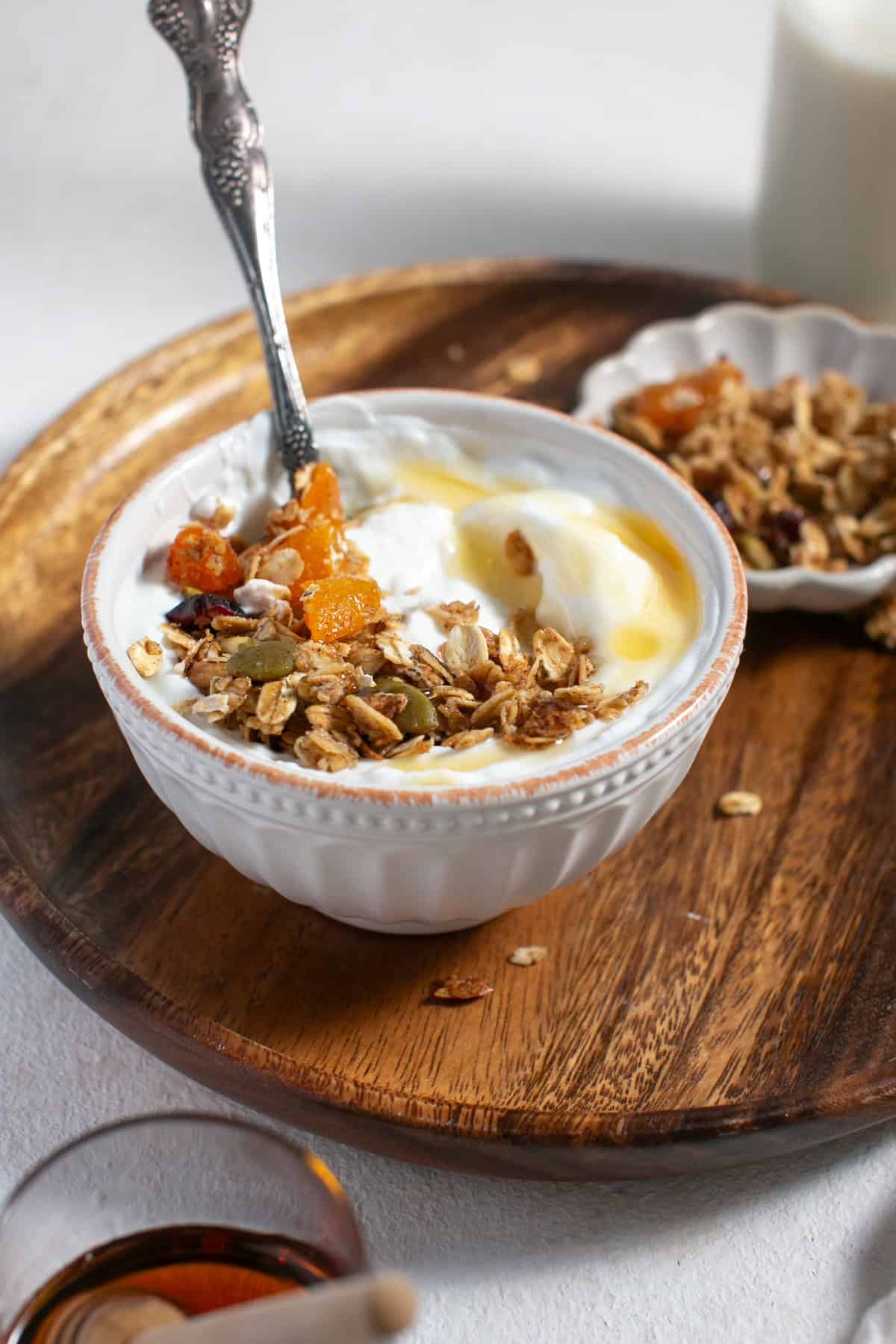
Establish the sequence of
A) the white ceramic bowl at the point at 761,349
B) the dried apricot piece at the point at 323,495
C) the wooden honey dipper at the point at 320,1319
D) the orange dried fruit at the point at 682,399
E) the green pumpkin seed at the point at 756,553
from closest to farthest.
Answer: the wooden honey dipper at the point at 320,1319, the dried apricot piece at the point at 323,495, the green pumpkin seed at the point at 756,553, the orange dried fruit at the point at 682,399, the white ceramic bowl at the point at 761,349

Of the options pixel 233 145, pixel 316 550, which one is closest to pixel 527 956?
pixel 316 550

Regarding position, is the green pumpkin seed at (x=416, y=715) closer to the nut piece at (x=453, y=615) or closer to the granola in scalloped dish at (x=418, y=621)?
the granola in scalloped dish at (x=418, y=621)

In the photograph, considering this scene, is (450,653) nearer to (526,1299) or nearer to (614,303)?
(526,1299)

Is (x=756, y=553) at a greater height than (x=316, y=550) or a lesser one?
lesser

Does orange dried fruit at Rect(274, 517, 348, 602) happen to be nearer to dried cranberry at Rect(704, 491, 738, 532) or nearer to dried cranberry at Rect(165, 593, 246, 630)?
dried cranberry at Rect(165, 593, 246, 630)

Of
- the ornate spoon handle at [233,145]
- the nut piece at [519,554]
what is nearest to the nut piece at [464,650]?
the nut piece at [519,554]

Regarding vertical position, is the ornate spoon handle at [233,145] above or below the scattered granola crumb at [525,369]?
above

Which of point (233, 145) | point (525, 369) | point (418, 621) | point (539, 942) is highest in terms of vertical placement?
point (233, 145)

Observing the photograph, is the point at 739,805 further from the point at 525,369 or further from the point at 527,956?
the point at 525,369
